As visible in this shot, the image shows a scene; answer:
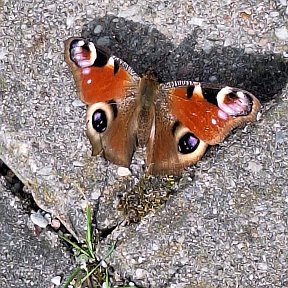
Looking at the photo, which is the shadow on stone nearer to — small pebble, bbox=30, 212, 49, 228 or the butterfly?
the butterfly

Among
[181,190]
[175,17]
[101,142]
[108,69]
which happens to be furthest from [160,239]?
[175,17]

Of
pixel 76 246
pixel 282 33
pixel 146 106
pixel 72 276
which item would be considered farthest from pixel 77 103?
pixel 282 33

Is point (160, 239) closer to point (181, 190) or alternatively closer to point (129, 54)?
point (181, 190)

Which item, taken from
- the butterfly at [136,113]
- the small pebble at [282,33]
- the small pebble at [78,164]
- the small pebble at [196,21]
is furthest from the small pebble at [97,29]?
the small pebble at [282,33]

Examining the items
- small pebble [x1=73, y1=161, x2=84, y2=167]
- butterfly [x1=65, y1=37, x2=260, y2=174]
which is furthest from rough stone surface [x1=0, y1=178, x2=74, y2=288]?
butterfly [x1=65, y1=37, x2=260, y2=174]

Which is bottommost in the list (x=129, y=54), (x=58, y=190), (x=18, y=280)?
(x=18, y=280)

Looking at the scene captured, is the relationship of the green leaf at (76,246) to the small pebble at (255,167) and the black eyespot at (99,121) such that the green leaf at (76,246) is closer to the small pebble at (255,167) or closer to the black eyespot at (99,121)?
the black eyespot at (99,121)
